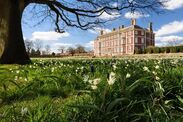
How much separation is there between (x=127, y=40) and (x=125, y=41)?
42.4 inches

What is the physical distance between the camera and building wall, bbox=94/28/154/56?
355 ft

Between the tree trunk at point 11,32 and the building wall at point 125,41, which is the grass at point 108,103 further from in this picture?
the building wall at point 125,41

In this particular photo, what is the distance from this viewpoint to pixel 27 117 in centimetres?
262

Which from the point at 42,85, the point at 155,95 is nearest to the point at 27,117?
the point at 155,95

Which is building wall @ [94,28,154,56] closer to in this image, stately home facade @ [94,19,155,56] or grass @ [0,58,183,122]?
stately home facade @ [94,19,155,56]

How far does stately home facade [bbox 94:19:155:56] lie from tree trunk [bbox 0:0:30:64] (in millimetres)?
86265

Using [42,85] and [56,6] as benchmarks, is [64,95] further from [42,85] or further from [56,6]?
[56,6]

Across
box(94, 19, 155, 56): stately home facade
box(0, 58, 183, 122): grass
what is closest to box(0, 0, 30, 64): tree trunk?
box(0, 58, 183, 122): grass

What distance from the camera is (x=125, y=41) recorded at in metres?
112

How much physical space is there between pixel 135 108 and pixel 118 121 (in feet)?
1.58

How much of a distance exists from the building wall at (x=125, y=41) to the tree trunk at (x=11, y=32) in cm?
8627

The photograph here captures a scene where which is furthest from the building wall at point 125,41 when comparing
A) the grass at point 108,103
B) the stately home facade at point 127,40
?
the grass at point 108,103

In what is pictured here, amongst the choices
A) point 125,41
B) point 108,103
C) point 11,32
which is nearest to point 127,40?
point 125,41

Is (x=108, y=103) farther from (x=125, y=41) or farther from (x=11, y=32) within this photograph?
(x=125, y=41)
